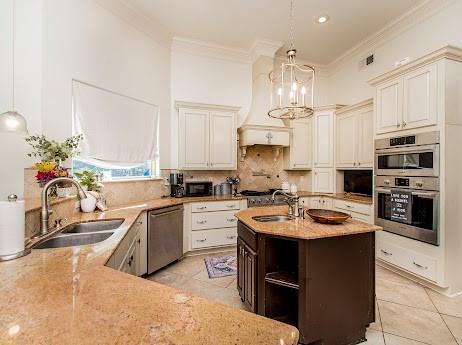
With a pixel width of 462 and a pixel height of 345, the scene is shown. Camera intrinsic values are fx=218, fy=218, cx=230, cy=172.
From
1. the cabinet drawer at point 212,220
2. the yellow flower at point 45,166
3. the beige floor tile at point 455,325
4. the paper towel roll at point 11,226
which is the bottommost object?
the beige floor tile at point 455,325

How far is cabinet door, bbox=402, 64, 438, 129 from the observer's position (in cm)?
239

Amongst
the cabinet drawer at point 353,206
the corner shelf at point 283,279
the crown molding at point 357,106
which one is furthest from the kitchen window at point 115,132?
the crown molding at point 357,106

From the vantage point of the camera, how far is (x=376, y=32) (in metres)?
3.56

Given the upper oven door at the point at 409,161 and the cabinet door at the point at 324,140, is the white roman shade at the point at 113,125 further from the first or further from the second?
the upper oven door at the point at 409,161

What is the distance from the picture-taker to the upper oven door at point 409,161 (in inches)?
93.5

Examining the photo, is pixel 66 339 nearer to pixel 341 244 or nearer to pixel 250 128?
pixel 341 244

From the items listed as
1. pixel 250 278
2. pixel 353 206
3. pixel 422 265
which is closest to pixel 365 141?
pixel 353 206

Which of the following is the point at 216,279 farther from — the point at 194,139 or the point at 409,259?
the point at 409,259

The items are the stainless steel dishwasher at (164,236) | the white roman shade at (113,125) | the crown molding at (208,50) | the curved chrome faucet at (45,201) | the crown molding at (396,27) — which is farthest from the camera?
the crown molding at (208,50)

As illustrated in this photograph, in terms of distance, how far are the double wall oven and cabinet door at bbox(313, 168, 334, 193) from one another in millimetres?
1133

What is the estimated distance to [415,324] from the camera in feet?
6.35

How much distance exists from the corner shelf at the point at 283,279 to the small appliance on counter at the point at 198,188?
2.19 m

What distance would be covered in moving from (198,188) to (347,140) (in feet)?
9.18

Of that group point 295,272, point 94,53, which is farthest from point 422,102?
point 94,53
